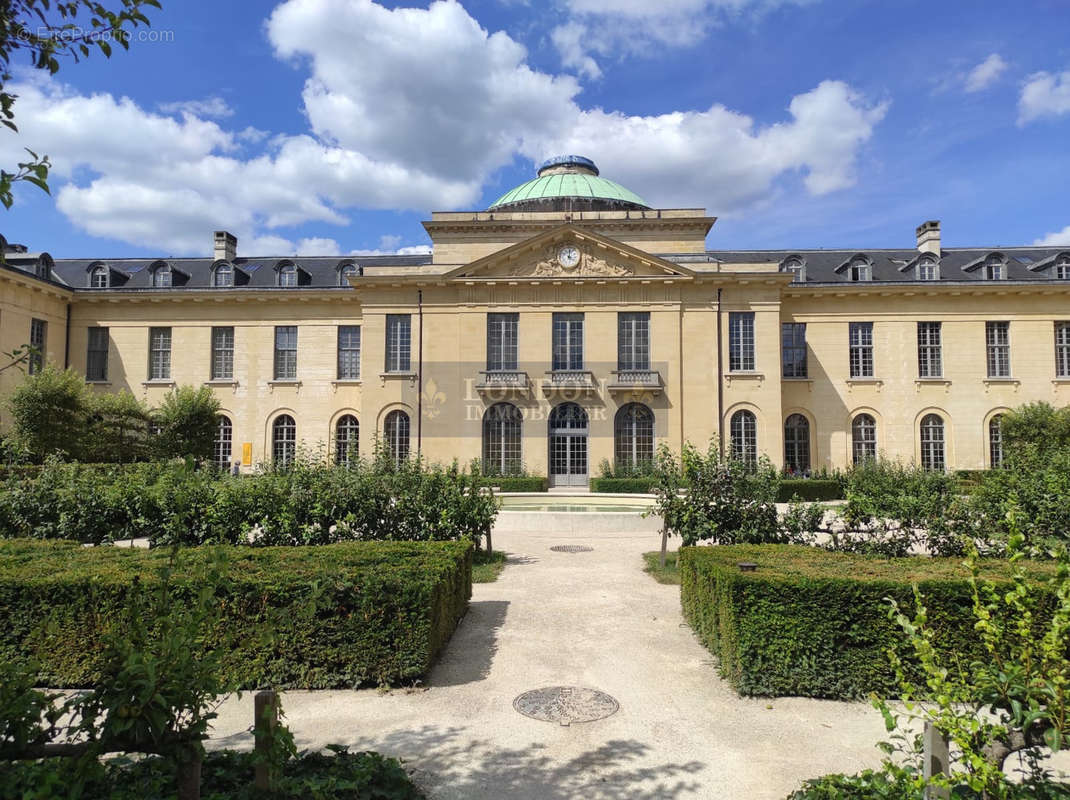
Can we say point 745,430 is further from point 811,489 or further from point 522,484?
point 522,484

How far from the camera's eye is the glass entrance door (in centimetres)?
3181

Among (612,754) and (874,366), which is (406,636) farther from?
(874,366)

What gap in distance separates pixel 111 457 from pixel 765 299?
99.8 feet

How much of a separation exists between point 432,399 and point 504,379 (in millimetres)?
3754

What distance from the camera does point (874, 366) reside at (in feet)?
112

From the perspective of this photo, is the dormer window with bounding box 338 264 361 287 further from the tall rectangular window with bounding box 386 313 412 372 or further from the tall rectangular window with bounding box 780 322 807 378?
the tall rectangular window with bounding box 780 322 807 378


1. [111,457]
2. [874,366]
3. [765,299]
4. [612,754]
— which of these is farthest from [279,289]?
[612,754]

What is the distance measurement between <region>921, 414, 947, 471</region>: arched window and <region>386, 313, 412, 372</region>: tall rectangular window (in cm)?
2629

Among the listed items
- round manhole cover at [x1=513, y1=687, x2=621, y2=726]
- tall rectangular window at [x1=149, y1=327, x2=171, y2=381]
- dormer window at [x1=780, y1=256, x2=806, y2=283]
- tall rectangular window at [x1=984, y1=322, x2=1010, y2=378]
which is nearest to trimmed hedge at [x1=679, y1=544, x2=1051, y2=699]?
round manhole cover at [x1=513, y1=687, x2=621, y2=726]

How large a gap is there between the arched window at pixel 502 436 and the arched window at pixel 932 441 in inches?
810

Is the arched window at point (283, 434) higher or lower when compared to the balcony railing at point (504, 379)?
lower

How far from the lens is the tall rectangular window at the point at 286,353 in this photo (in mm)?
35688

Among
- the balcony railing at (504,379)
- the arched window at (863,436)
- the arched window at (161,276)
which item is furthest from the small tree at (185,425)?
the arched window at (863,436)

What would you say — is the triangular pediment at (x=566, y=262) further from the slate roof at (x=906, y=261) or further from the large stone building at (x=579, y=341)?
the slate roof at (x=906, y=261)
